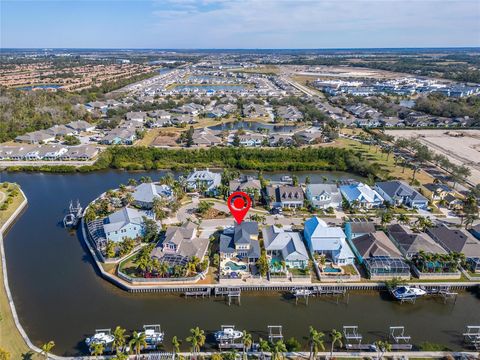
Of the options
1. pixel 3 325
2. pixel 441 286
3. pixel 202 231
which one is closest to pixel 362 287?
pixel 441 286

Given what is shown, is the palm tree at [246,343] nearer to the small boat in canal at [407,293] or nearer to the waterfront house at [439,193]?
the small boat in canal at [407,293]

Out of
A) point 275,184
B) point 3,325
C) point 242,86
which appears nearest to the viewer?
point 3,325

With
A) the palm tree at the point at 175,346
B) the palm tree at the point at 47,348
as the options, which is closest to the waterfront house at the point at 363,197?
the palm tree at the point at 175,346

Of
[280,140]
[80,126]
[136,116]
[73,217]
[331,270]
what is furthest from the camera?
[136,116]

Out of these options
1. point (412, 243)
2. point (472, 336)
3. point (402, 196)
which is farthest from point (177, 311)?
point (402, 196)

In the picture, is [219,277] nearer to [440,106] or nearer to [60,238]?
[60,238]

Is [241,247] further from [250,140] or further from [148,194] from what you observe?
[250,140]

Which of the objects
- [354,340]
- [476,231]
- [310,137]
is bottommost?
[354,340]
